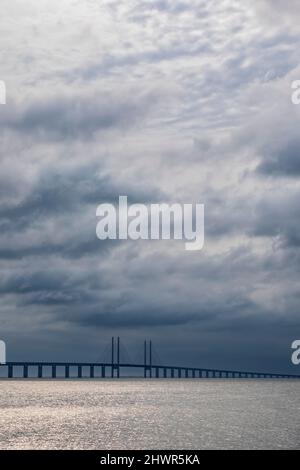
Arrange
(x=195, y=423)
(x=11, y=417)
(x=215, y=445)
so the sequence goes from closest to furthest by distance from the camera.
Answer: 1. (x=215, y=445)
2. (x=195, y=423)
3. (x=11, y=417)

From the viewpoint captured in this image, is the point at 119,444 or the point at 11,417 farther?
the point at 11,417

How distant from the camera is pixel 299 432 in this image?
8375 centimetres
